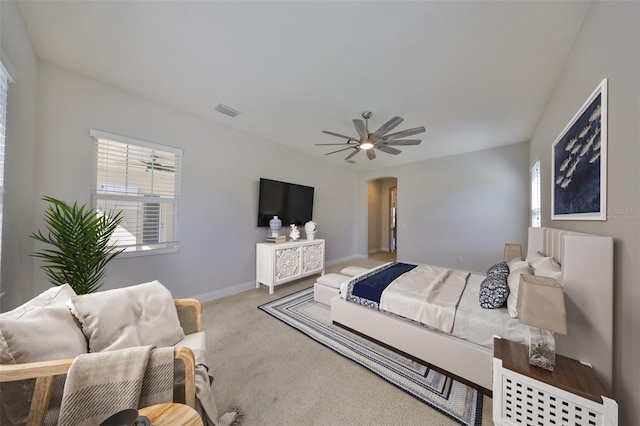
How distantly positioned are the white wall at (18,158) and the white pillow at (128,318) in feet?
3.40

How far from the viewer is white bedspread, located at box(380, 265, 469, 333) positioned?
1.83 m

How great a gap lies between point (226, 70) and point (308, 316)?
303 centimetres

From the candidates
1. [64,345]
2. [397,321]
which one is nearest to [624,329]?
[397,321]

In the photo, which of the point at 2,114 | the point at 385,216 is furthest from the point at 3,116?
the point at 385,216

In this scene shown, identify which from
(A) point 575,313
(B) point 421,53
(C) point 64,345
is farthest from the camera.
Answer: (B) point 421,53

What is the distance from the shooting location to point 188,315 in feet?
5.38

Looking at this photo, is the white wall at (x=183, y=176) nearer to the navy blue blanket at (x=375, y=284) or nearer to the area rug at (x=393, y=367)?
the area rug at (x=393, y=367)

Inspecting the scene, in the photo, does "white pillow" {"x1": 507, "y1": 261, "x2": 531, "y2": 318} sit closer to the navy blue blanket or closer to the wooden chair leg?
the navy blue blanket

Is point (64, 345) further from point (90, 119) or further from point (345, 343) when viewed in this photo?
point (90, 119)

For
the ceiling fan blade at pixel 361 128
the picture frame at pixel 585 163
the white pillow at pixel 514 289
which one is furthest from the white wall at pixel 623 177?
the ceiling fan blade at pixel 361 128

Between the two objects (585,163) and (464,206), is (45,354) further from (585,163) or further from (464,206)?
(464,206)

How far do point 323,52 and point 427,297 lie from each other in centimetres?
250

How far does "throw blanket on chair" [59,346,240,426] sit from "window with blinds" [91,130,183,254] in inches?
81.5

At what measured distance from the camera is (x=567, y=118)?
77.1 inches
